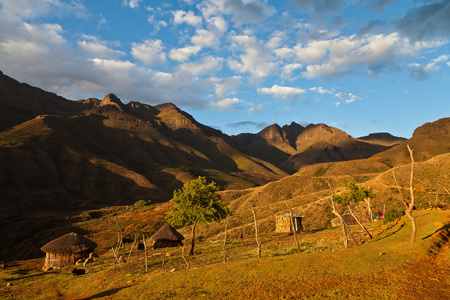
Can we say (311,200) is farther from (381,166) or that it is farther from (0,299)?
(381,166)

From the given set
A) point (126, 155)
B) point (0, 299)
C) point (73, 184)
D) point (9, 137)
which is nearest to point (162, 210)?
point (73, 184)

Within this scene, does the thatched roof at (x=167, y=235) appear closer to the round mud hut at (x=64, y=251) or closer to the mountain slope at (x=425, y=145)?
the round mud hut at (x=64, y=251)

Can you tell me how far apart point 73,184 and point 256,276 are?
370 feet

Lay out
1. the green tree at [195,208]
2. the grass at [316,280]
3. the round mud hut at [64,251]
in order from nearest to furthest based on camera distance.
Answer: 1. the grass at [316,280]
2. the green tree at [195,208]
3. the round mud hut at [64,251]

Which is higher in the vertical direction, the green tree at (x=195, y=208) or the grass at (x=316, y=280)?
the green tree at (x=195, y=208)

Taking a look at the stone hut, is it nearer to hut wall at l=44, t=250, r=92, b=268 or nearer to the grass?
the grass

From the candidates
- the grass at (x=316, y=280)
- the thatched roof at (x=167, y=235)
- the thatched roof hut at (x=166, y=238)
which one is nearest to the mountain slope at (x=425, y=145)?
the thatched roof hut at (x=166, y=238)

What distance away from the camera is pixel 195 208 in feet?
104

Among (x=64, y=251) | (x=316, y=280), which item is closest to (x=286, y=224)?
(x=64, y=251)

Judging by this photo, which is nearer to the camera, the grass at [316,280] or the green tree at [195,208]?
the grass at [316,280]

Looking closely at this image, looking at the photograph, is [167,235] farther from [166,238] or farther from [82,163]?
[82,163]

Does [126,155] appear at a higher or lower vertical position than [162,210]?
higher

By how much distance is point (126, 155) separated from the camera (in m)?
166

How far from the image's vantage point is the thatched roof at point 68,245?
120 feet
